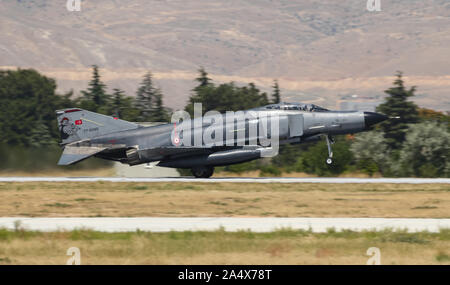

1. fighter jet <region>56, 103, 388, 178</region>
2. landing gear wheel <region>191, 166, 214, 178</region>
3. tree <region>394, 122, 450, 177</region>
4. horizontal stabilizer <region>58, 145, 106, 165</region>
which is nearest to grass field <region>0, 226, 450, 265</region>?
fighter jet <region>56, 103, 388, 178</region>

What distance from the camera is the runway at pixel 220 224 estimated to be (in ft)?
50.4

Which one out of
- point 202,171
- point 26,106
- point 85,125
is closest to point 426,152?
point 202,171

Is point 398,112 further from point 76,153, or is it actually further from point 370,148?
point 76,153

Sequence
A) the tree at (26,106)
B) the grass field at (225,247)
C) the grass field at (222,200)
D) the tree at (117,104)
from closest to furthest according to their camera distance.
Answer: the grass field at (225,247), the grass field at (222,200), the tree at (117,104), the tree at (26,106)

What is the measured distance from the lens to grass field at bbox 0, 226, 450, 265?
12.2 meters

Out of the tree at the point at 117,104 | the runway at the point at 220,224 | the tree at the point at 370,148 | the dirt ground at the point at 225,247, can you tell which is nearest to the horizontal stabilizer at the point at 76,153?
the runway at the point at 220,224

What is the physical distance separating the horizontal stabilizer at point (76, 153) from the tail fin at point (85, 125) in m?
0.54

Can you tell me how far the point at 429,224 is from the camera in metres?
16.0

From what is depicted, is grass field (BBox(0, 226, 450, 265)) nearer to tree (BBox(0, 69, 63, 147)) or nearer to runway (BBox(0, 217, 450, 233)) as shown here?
runway (BBox(0, 217, 450, 233))

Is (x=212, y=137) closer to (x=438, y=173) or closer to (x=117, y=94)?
(x=438, y=173)

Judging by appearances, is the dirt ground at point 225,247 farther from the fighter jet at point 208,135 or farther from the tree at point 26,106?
the tree at point 26,106

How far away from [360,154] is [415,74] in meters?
164

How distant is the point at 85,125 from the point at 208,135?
6163 mm
